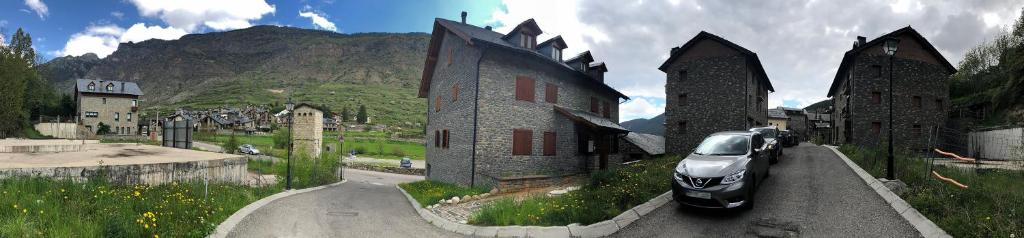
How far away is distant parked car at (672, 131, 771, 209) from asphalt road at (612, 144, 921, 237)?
37cm

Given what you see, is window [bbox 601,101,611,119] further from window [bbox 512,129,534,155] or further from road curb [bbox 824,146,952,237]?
road curb [bbox 824,146,952,237]

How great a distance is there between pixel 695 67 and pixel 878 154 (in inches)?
603

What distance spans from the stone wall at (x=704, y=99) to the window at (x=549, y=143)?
12530mm

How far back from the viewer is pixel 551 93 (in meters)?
23.5

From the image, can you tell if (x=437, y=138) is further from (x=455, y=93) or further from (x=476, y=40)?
(x=476, y=40)

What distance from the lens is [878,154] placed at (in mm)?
16453

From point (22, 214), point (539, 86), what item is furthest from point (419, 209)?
point (539, 86)

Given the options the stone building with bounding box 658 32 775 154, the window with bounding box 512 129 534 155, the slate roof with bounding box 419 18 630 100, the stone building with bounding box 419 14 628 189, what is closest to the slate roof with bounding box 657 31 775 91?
the stone building with bounding box 658 32 775 154

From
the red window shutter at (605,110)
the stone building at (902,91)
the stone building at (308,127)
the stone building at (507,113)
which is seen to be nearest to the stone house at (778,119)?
the stone building at (902,91)

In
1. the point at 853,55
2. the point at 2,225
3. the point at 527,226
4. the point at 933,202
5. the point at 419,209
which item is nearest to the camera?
the point at 2,225

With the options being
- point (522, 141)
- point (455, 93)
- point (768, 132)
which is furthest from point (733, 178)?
point (455, 93)

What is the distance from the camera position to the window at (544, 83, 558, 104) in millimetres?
23062

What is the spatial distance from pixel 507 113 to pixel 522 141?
157cm

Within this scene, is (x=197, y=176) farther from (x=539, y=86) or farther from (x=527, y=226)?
(x=539, y=86)
